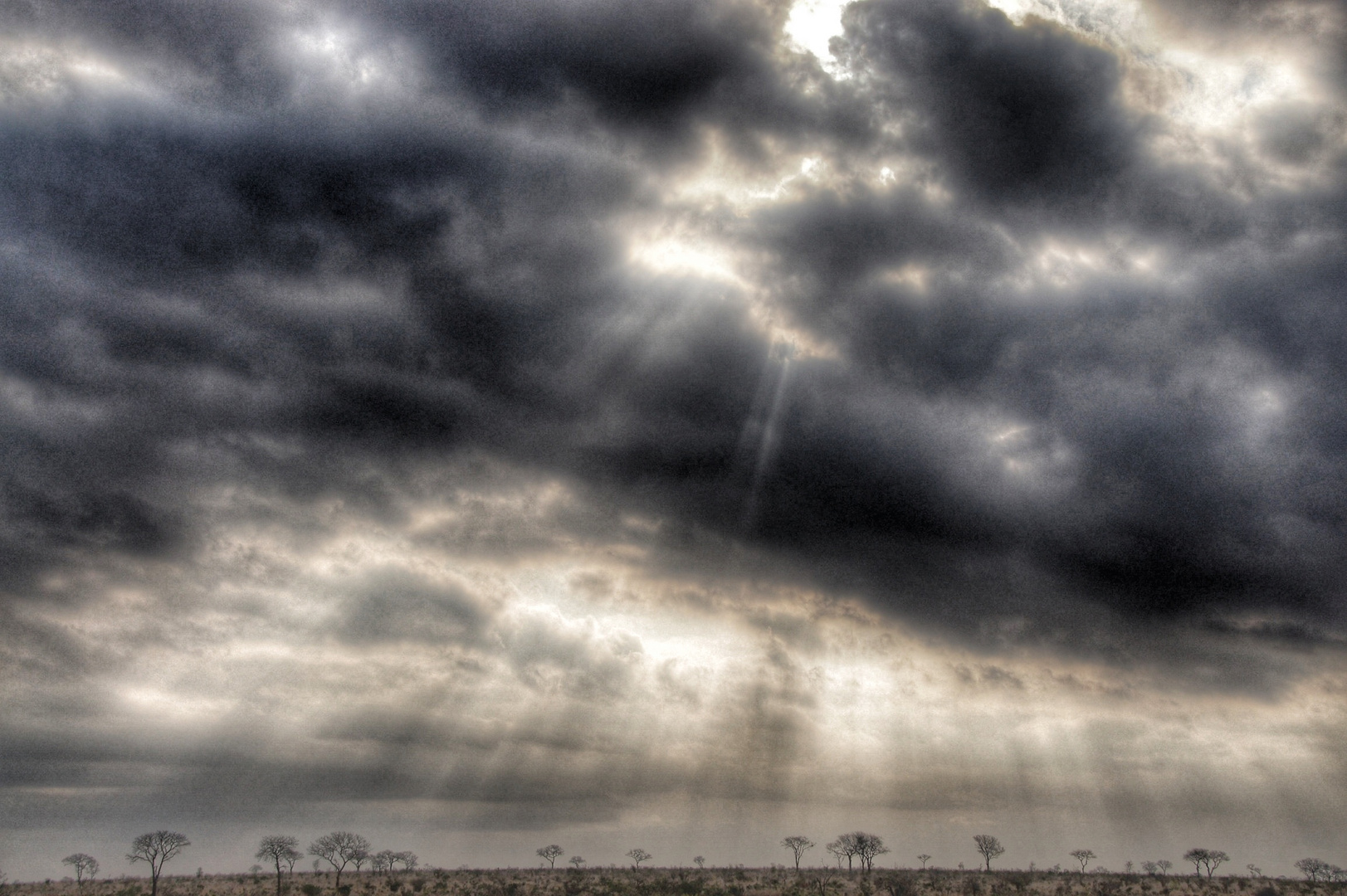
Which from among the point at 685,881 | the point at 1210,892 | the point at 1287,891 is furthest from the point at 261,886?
the point at 1287,891

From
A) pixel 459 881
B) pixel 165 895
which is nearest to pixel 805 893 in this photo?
pixel 459 881

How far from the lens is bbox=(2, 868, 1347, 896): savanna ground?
517 ft

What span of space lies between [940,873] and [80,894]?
7311 inches

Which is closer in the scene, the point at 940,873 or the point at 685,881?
the point at 685,881

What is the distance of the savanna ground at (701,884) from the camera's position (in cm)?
15762

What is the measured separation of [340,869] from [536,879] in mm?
44426

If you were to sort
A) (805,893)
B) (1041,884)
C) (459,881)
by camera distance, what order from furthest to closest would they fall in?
(459,881) < (1041,884) < (805,893)

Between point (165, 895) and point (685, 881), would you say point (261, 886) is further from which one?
point (685, 881)

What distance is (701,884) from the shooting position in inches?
6747

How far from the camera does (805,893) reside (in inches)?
6019

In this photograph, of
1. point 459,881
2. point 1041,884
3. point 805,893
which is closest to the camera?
point 805,893

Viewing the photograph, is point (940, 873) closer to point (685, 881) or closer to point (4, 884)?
point (685, 881)

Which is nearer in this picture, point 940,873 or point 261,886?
point 261,886

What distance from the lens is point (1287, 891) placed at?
159 metres
